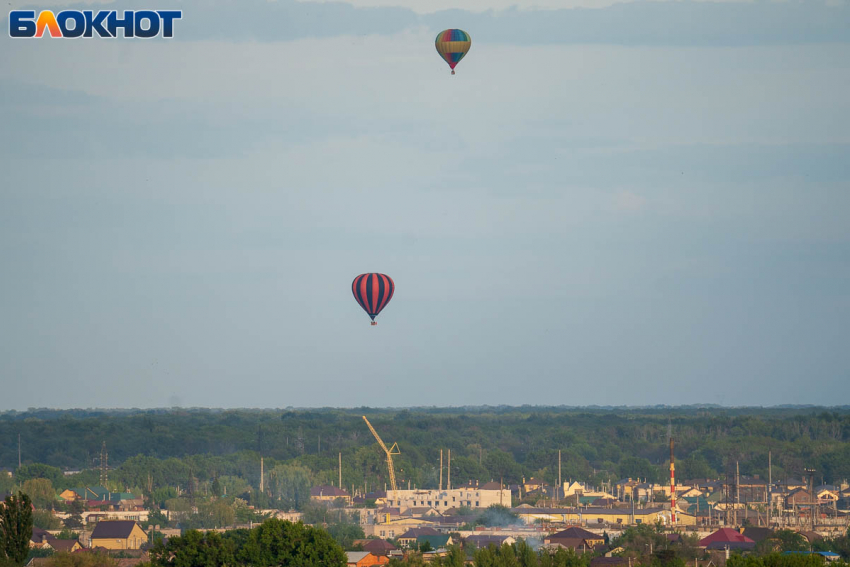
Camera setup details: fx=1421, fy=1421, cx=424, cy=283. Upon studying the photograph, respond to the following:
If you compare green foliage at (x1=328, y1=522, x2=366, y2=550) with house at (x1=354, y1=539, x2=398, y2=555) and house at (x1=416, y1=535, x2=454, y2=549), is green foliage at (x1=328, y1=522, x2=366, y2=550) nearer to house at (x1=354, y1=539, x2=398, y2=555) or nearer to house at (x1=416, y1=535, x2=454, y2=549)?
house at (x1=354, y1=539, x2=398, y2=555)

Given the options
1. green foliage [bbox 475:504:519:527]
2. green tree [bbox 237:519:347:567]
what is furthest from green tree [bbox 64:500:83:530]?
green tree [bbox 237:519:347:567]

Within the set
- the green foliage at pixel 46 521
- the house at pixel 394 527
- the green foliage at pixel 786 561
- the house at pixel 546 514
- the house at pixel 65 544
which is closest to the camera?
the green foliage at pixel 786 561

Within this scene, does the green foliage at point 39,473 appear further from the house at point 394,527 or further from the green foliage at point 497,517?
the green foliage at point 497,517

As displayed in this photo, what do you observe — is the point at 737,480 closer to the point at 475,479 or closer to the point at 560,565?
the point at 475,479

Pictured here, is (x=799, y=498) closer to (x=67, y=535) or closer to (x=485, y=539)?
(x=485, y=539)

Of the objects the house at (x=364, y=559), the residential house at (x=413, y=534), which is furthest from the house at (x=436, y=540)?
the house at (x=364, y=559)

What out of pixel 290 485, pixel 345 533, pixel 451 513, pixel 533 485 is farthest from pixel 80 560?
pixel 533 485
